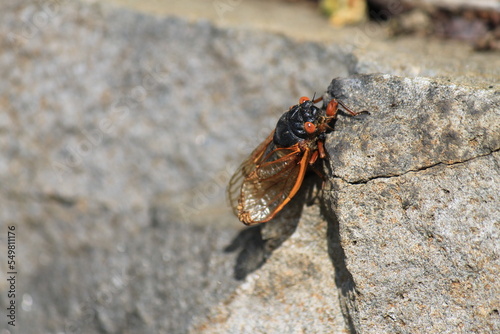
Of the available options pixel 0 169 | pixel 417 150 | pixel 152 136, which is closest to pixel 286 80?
pixel 152 136

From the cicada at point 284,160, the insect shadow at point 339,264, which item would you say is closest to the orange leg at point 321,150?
the cicada at point 284,160

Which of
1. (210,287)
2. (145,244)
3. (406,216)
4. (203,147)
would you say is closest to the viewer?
(406,216)

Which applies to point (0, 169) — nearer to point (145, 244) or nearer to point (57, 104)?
point (57, 104)

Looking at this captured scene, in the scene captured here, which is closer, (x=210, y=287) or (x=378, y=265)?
(x=378, y=265)

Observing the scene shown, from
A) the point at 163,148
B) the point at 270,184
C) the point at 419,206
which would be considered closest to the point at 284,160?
the point at 270,184

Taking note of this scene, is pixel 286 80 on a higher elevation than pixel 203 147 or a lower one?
higher

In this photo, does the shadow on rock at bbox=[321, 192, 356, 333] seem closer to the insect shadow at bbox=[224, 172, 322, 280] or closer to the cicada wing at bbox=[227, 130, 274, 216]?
the insect shadow at bbox=[224, 172, 322, 280]
